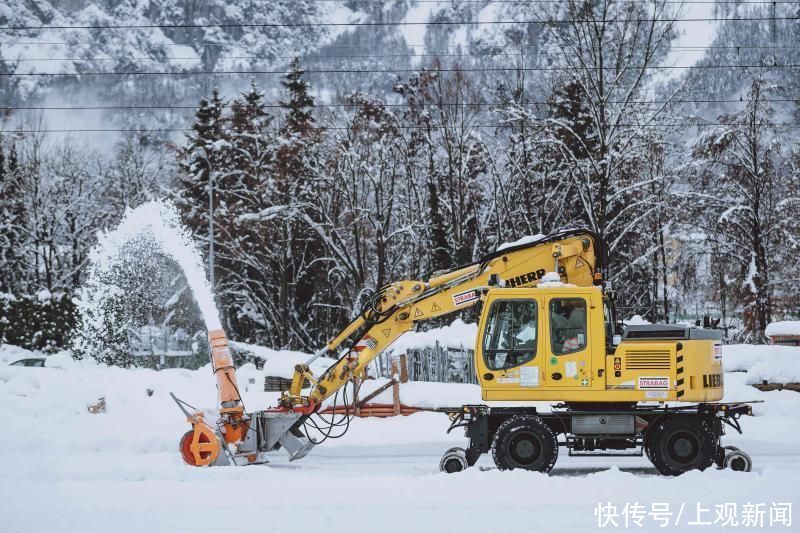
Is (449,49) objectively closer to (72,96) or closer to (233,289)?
(233,289)

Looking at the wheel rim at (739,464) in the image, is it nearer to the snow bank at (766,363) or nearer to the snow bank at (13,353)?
the snow bank at (766,363)

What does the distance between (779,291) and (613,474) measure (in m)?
29.7

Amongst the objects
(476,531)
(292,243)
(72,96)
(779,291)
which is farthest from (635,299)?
(72,96)

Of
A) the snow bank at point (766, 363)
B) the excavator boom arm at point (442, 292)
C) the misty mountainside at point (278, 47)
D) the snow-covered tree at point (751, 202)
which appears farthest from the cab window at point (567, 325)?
the snow-covered tree at point (751, 202)

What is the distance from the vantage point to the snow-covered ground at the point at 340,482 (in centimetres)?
901

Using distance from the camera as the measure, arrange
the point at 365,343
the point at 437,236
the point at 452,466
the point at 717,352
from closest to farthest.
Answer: the point at 452,466 → the point at 717,352 → the point at 365,343 → the point at 437,236

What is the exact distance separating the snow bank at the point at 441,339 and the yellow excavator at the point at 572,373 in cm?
1121

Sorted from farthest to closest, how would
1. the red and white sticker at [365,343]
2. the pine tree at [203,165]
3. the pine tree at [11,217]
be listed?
the pine tree at [11,217]
the pine tree at [203,165]
the red and white sticker at [365,343]

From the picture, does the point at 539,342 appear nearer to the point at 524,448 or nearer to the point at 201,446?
the point at 524,448

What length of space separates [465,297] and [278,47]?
65377mm

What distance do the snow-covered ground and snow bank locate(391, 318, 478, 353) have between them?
5448 millimetres

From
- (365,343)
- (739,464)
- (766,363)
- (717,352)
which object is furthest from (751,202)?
(365,343)

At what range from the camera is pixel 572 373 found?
12047mm

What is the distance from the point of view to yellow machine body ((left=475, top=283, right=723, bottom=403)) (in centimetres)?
1196
